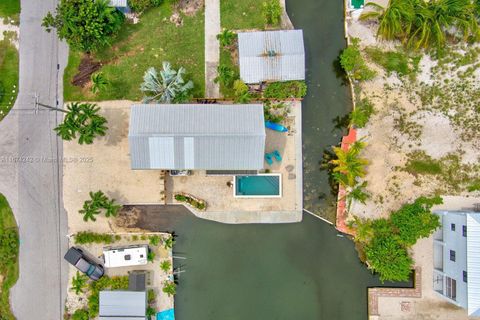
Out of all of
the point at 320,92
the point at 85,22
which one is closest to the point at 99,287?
the point at 85,22

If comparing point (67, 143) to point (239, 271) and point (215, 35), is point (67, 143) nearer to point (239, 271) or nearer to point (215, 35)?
point (215, 35)

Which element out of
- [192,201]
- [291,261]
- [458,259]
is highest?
[192,201]

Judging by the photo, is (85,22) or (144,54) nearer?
(85,22)

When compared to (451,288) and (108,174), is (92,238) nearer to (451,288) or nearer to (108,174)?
(108,174)

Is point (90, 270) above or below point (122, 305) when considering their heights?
above

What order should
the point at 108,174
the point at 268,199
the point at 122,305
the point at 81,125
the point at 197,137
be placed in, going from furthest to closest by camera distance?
the point at 108,174 → the point at 268,199 → the point at 122,305 → the point at 81,125 → the point at 197,137

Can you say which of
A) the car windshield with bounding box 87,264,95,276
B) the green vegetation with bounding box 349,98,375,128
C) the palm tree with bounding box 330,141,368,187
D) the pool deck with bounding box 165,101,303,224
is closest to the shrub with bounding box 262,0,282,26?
the pool deck with bounding box 165,101,303,224
